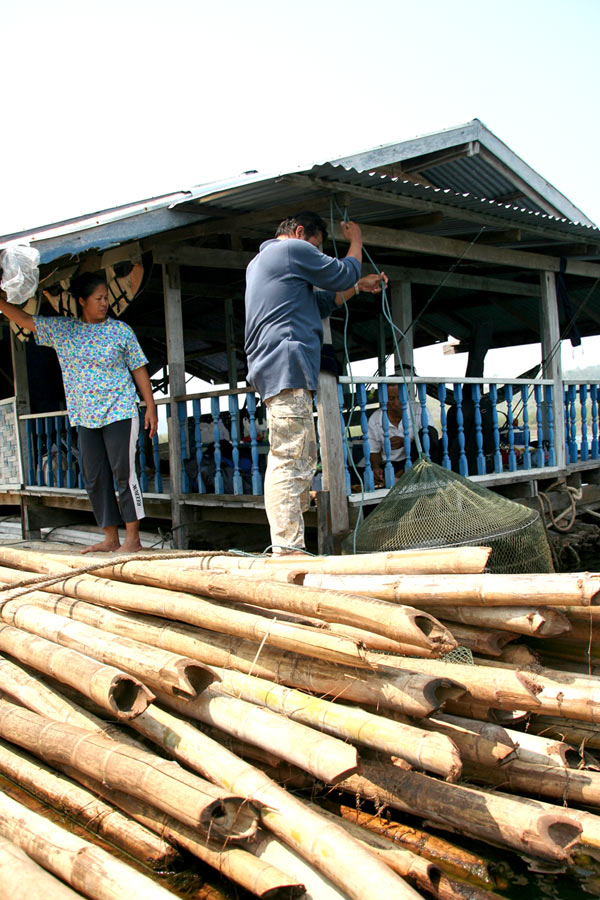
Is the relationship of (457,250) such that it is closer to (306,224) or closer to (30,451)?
(306,224)

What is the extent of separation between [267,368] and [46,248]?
1.90 meters

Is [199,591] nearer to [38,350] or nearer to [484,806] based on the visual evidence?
[484,806]

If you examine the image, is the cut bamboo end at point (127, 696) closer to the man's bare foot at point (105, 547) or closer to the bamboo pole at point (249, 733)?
the bamboo pole at point (249, 733)

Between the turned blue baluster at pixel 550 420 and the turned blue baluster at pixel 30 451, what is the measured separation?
5.63 meters

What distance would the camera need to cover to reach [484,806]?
2.68 metres

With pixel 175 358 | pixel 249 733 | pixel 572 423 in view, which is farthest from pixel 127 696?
pixel 572 423

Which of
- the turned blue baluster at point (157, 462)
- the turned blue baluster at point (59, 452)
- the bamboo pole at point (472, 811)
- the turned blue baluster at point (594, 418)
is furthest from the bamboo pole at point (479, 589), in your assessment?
the turned blue baluster at point (594, 418)

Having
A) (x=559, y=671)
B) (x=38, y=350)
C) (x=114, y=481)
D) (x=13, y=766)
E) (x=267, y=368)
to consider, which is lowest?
(x=13, y=766)

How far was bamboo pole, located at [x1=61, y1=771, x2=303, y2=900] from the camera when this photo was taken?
232cm

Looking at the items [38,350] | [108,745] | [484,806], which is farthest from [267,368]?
[38,350]

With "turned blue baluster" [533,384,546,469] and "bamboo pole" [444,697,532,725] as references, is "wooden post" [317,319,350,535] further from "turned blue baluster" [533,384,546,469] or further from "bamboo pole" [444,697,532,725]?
"turned blue baluster" [533,384,546,469]

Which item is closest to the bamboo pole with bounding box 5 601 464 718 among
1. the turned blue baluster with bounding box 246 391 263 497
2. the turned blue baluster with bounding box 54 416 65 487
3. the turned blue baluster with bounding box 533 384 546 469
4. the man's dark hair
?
the turned blue baluster with bounding box 246 391 263 497

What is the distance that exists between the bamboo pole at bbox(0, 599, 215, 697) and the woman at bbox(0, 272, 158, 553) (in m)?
1.88

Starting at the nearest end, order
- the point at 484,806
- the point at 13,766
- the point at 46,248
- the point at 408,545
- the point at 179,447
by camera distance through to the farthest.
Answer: the point at 484,806, the point at 13,766, the point at 408,545, the point at 46,248, the point at 179,447
